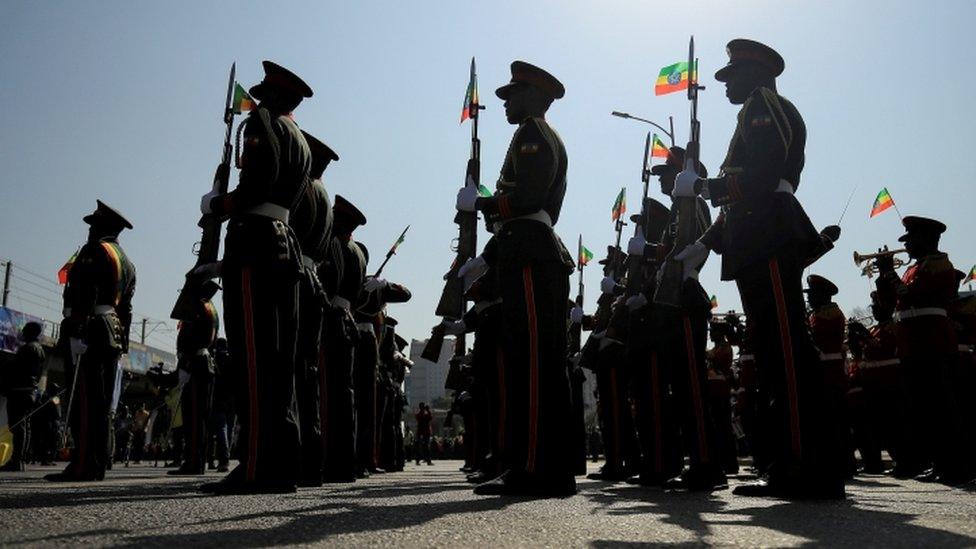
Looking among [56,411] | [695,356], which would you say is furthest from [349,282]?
[56,411]

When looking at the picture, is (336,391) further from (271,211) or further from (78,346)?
(271,211)

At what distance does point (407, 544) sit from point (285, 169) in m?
3.20

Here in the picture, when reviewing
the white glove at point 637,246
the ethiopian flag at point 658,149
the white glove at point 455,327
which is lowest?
the white glove at point 455,327

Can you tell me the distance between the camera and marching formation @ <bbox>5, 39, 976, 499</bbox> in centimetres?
474

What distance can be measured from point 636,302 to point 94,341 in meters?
4.61

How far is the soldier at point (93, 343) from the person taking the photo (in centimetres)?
687

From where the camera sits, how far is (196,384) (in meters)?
9.32

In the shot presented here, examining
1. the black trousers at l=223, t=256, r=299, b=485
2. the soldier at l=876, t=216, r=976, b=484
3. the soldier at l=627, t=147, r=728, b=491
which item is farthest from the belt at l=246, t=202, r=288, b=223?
the soldier at l=876, t=216, r=976, b=484

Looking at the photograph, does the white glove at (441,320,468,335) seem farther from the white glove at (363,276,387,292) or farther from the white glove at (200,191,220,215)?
the white glove at (200,191,220,215)

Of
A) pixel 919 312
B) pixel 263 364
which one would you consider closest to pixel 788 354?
pixel 263 364

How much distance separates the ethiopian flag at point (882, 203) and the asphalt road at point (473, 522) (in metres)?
16.5

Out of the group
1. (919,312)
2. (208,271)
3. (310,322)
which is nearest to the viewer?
(208,271)

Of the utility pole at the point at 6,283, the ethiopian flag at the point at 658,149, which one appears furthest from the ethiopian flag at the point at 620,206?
the utility pole at the point at 6,283

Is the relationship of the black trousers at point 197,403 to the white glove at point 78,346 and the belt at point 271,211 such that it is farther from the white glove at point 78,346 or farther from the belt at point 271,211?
the belt at point 271,211
